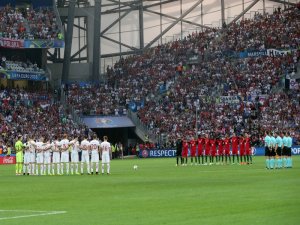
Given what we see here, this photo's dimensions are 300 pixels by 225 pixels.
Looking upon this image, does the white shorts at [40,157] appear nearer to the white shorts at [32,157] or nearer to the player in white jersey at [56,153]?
the white shorts at [32,157]

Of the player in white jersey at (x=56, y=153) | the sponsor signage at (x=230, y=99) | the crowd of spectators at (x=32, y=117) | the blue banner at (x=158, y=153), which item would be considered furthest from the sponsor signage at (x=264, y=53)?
the player in white jersey at (x=56, y=153)

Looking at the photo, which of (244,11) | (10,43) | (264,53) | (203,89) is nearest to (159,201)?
(10,43)

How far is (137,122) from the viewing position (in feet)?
286

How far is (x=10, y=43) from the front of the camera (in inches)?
3194

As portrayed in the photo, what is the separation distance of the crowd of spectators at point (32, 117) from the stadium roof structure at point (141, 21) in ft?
37.5

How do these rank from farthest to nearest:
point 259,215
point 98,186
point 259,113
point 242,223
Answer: point 259,113 < point 98,186 < point 259,215 < point 242,223

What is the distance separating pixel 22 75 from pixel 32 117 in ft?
17.4

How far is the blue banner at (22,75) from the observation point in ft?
270

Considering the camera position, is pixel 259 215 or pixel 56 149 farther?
pixel 56 149

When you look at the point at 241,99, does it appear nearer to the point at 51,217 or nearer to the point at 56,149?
the point at 56,149

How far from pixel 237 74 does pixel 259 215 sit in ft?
218

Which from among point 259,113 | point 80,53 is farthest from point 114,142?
point 259,113

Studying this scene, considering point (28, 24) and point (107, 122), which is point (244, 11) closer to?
point (107, 122)

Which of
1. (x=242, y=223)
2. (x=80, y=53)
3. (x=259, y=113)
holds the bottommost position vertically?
(x=242, y=223)
